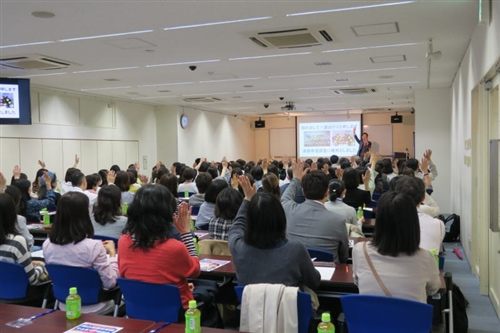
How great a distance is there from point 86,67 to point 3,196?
494 cm

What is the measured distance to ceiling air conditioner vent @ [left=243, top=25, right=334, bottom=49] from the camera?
5312 mm

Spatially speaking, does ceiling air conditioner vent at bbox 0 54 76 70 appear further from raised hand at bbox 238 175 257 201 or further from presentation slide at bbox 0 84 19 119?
raised hand at bbox 238 175 257 201

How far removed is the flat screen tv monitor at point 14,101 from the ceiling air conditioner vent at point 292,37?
14.4 ft

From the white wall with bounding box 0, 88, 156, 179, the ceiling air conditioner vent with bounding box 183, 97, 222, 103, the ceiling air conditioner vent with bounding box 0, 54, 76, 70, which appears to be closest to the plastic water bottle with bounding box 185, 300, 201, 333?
the ceiling air conditioner vent with bounding box 0, 54, 76, 70

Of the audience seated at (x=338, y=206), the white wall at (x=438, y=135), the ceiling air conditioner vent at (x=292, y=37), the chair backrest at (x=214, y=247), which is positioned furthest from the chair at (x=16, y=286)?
the white wall at (x=438, y=135)

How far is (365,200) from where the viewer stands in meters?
5.79

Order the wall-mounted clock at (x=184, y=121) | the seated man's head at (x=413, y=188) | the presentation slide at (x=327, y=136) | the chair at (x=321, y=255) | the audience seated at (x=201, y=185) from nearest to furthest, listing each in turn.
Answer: the chair at (x=321, y=255), the seated man's head at (x=413, y=188), the audience seated at (x=201, y=185), the wall-mounted clock at (x=184, y=121), the presentation slide at (x=327, y=136)

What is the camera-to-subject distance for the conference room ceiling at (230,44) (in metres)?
4.47

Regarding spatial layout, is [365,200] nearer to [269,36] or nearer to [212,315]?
[269,36]

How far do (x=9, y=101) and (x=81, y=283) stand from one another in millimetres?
5884

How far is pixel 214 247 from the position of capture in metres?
3.81

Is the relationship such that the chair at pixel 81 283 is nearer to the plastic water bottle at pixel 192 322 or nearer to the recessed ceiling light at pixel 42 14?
the plastic water bottle at pixel 192 322

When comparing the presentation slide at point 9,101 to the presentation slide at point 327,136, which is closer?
the presentation slide at point 9,101

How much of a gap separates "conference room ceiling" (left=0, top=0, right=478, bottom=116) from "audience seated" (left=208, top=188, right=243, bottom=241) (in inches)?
71.9
